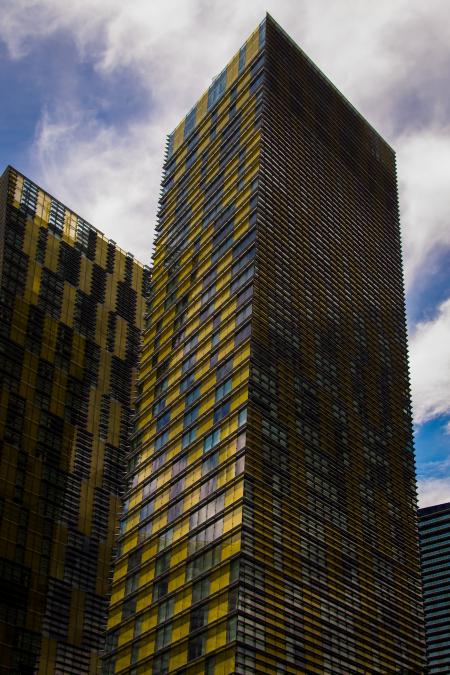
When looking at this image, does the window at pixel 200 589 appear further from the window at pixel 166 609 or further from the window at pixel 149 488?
the window at pixel 149 488

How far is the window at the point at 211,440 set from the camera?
96438 mm

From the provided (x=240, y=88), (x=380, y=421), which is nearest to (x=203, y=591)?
(x=380, y=421)

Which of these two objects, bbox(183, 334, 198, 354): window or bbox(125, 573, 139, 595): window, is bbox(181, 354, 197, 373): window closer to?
bbox(183, 334, 198, 354): window

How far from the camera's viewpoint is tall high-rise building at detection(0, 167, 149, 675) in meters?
119

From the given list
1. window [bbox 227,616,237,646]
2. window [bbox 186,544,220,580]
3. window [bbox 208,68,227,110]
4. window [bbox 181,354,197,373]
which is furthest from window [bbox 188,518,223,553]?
window [bbox 208,68,227,110]

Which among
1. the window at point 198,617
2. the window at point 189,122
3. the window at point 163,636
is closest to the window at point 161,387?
the window at point 163,636

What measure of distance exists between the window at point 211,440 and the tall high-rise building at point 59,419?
122 feet

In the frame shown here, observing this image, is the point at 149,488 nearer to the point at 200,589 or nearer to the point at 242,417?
the point at 242,417

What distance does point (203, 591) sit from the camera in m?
86.1

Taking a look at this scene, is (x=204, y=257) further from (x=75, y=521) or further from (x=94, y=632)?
(x=94, y=632)

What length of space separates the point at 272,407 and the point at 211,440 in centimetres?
765

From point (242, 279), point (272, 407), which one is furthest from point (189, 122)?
point (272, 407)

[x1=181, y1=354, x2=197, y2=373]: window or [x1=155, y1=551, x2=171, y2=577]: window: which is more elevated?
[x1=181, y1=354, x2=197, y2=373]: window

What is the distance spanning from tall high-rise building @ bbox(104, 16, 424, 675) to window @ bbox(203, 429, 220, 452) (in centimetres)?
22
